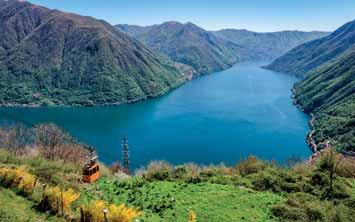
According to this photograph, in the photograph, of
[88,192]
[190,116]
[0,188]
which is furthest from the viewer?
[190,116]

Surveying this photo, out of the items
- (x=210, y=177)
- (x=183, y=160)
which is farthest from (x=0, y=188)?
(x=183, y=160)

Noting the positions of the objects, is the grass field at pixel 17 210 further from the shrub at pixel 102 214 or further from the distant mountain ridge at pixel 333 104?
the distant mountain ridge at pixel 333 104

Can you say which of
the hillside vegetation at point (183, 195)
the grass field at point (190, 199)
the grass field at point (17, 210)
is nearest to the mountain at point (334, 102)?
the hillside vegetation at point (183, 195)

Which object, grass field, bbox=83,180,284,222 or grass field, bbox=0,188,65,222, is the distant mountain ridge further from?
grass field, bbox=0,188,65,222

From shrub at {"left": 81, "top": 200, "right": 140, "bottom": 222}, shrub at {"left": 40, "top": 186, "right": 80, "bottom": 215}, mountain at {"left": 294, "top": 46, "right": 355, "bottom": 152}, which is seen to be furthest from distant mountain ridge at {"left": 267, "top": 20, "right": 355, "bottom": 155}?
shrub at {"left": 40, "top": 186, "right": 80, "bottom": 215}

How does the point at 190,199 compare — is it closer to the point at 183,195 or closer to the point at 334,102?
the point at 183,195

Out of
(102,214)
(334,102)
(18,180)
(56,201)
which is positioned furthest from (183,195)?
(334,102)

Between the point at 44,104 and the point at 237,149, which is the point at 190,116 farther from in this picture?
the point at 44,104
